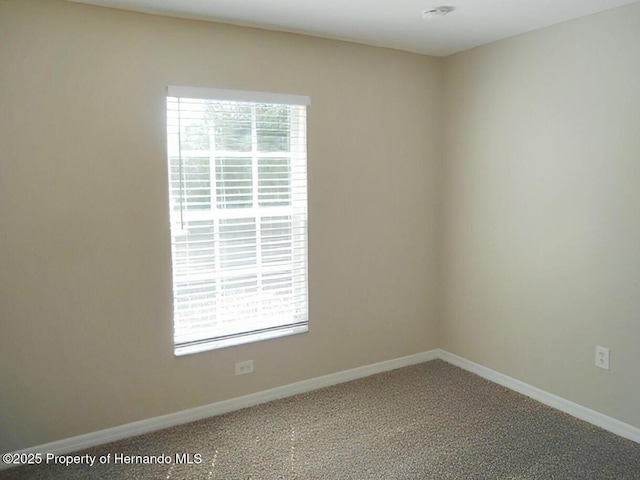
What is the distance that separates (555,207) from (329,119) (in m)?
1.52

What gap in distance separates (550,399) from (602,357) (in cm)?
47

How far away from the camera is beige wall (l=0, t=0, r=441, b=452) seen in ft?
8.30

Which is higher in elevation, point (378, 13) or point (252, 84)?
point (378, 13)

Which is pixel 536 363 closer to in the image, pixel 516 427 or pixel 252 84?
pixel 516 427

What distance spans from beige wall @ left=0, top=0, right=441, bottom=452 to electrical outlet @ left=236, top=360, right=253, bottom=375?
0.04 metres

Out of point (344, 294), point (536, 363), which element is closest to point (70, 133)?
point (344, 294)

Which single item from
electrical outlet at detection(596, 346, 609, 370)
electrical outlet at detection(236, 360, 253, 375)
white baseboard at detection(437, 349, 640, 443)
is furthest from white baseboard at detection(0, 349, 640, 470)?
electrical outlet at detection(596, 346, 609, 370)

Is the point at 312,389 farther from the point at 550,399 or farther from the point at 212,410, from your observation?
the point at 550,399

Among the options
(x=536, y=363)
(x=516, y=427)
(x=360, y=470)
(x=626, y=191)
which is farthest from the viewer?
(x=536, y=363)

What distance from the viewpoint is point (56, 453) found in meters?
2.66

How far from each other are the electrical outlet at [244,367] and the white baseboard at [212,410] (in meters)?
0.16

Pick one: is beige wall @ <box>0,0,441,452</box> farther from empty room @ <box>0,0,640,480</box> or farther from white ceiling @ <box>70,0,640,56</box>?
white ceiling @ <box>70,0,640,56</box>

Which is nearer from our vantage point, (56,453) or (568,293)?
(56,453)

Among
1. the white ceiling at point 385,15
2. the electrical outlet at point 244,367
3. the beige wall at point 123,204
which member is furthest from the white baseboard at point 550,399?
the white ceiling at point 385,15
